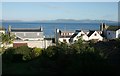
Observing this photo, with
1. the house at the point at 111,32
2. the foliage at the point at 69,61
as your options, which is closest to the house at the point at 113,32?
the house at the point at 111,32

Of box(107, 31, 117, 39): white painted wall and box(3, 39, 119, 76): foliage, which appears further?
box(107, 31, 117, 39): white painted wall

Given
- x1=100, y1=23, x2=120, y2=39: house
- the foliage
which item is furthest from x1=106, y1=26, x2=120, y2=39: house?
the foliage

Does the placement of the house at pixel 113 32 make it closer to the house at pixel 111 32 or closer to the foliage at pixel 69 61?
the house at pixel 111 32

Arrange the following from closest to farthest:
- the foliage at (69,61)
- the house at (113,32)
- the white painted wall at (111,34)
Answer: the foliage at (69,61)
the house at (113,32)
the white painted wall at (111,34)

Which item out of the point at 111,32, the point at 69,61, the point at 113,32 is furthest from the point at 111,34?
the point at 69,61

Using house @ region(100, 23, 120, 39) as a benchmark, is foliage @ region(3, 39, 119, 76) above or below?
below

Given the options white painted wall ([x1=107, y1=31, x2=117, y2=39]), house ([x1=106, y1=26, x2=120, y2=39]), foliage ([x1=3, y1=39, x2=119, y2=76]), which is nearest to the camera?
foliage ([x1=3, y1=39, x2=119, y2=76])

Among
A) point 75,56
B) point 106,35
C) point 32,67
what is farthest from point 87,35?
point 75,56

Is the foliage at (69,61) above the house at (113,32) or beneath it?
beneath

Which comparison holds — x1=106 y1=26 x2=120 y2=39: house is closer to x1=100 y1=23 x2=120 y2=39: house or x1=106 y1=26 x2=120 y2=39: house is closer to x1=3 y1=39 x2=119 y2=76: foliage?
x1=100 y1=23 x2=120 y2=39: house

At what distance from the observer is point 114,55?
13.6 metres

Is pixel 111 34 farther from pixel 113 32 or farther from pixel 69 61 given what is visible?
pixel 69 61

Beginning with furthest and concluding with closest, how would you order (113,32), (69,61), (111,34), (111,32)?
(111,34)
(111,32)
(113,32)
(69,61)

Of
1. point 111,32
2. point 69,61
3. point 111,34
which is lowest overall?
point 69,61
